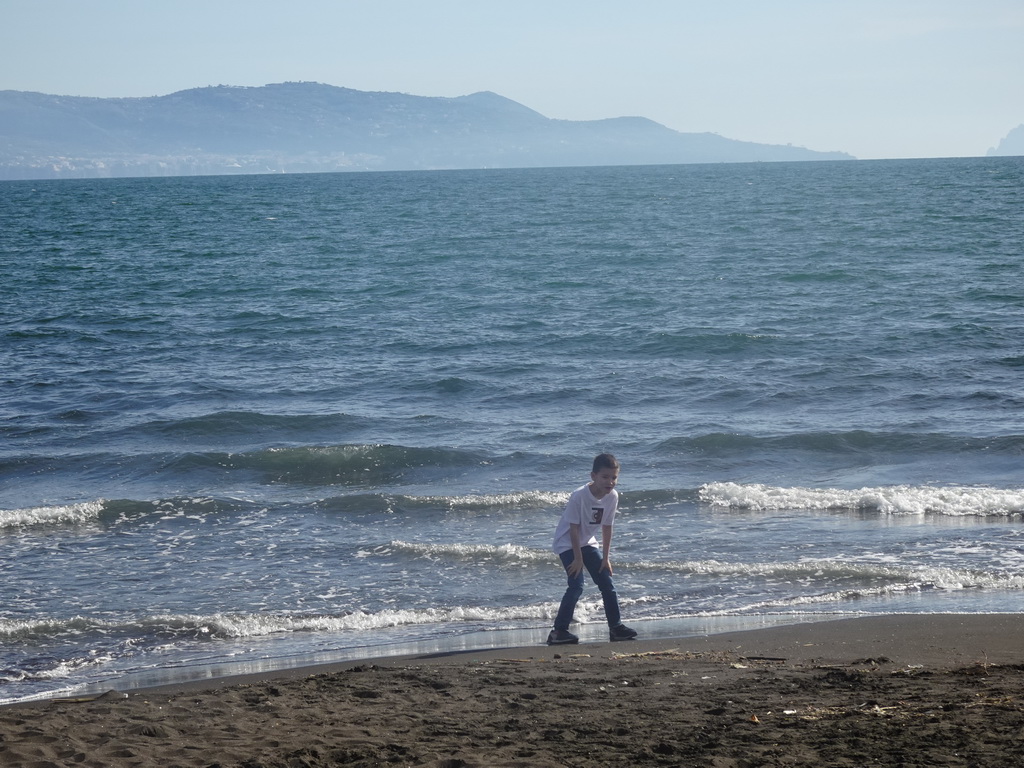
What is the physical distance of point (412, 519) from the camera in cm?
1160

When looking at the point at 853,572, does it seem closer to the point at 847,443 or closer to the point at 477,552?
the point at 477,552

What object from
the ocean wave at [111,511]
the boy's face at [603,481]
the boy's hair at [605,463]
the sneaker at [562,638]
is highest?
the boy's hair at [605,463]

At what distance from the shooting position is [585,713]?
5344mm

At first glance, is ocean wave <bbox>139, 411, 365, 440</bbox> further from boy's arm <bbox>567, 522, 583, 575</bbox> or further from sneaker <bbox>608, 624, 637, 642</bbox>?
sneaker <bbox>608, 624, 637, 642</bbox>

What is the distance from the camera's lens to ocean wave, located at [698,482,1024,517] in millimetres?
11047

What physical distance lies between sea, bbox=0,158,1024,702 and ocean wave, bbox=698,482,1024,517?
5 centimetres

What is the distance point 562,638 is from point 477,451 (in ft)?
22.4

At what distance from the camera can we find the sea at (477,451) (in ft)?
27.8

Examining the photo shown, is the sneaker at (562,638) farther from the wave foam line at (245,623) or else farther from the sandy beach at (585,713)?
the wave foam line at (245,623)

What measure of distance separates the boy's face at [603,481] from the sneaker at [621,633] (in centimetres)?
96

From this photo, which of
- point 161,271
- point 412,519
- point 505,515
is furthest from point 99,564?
point 161,271

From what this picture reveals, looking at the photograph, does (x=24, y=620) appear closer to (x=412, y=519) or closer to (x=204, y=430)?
(x=412, y=519)

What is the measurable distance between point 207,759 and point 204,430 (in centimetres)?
1121

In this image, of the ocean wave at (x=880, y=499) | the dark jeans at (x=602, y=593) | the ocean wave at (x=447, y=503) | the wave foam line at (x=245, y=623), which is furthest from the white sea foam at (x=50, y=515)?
the ocean wave at (x=880, y=499)
